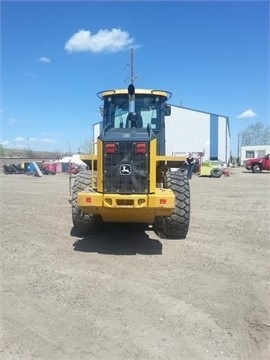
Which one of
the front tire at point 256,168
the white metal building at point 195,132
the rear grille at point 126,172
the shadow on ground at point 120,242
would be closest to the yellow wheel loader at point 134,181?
the rear grille at point 126,172

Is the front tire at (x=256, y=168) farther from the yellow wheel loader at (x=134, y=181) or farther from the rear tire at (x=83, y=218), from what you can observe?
the rear tire at (x=83, y=218)

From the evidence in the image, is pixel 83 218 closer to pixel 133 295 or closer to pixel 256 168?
pixel 133 295

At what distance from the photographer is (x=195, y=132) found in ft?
166

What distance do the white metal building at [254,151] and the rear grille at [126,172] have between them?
60.0 metres

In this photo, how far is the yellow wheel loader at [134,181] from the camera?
256 inches

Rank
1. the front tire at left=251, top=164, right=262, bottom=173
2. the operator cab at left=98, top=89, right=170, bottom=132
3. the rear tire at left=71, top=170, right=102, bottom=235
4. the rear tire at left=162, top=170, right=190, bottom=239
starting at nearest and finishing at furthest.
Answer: the rear tire at left=162, top=170, right=190, bottom=239 → the rear tire at left=71, top=170, right=102, bottom=235 → the operator cab at left=98, top=89, right=170, bottom=132 → the front tire at left=251, top=164, right=262, bottom=173

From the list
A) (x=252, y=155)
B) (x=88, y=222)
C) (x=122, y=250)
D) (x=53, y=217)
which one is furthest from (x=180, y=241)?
(x=252, y=155)

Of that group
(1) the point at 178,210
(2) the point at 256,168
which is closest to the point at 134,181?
(1) the point at 178,210

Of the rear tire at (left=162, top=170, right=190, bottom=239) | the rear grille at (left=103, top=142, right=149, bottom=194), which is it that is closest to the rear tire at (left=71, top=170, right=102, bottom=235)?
the rear grille at (left=103, top=142, right=149, bottom=194)

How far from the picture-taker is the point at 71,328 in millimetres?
4074

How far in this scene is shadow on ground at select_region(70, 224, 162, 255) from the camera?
6.98 metres

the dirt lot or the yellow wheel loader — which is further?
the yellow wheel loader

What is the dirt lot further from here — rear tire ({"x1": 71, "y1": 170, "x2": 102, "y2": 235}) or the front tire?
the front tire

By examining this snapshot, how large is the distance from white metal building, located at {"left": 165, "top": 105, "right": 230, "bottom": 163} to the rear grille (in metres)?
43.6
